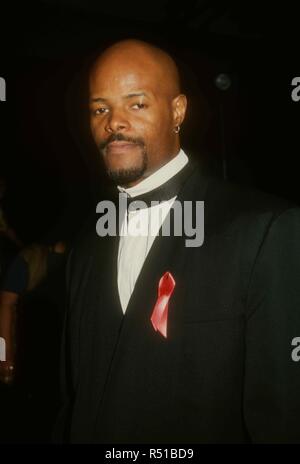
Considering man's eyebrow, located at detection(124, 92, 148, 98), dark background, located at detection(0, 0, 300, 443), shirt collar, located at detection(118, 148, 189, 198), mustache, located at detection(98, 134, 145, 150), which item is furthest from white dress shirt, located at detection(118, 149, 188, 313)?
dark background, located at detection(0, 0, 300, 443)

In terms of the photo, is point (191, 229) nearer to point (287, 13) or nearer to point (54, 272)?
point (54, 272)

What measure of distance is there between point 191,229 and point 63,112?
9.06ft

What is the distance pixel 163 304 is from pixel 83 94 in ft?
9.31

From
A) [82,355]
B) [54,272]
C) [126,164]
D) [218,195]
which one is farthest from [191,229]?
[54,272]

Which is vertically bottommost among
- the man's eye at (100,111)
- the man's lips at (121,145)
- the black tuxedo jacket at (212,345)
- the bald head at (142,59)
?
the black tuxedo jacket at (212,345)

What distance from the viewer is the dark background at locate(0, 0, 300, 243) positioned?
3383 mm

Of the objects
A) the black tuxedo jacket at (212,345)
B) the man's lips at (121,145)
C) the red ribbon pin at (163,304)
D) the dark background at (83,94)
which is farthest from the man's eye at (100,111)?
the dark background at (83,94)

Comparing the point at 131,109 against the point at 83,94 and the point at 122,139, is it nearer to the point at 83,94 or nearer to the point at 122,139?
the point at 122,139

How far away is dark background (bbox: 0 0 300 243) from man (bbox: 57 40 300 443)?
7.55 feet

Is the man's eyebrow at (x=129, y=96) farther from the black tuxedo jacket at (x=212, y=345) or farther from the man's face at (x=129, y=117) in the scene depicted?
the black tuxedo jacket at (x=212, y=345)

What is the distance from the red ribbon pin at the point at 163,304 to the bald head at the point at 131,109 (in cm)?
37

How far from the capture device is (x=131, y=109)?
1.25 m

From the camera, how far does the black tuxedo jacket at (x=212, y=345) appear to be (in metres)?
0.95

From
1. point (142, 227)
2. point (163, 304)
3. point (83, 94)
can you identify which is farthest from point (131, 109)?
point (83, 94)
